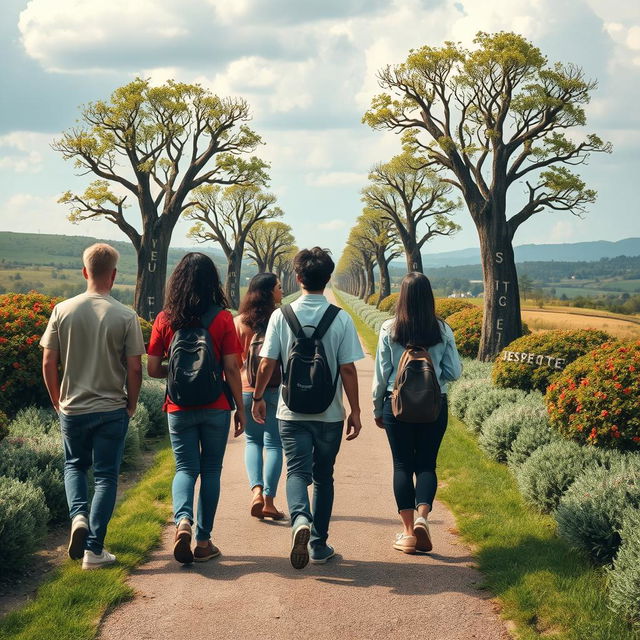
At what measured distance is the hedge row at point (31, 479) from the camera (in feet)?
16.2

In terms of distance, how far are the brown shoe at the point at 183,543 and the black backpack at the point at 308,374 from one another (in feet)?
3.50

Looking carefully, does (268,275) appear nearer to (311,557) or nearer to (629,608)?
(311,557)

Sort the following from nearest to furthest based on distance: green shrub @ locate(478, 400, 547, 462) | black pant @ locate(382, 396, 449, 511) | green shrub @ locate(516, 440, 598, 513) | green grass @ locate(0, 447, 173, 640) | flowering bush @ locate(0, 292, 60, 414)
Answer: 1. green grass @ locate(0, 447, 173, 640)
2. black pant @ locate(382, 396, 449, 511)
3. green shrub @ locate(516, 440, 598, 513)
4. green shrub @ locate(478, 400, 547, 462)
5. flowering bush @ locate(0, 292, 60, 414)

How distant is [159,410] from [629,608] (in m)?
7.45

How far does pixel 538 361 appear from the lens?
11.2 m

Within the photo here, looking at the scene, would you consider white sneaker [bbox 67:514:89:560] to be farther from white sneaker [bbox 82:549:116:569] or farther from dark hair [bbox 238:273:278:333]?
dark hair [bbox 238:273:278:333]

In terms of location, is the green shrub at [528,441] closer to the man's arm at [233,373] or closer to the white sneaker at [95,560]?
the man's arm at [233,373]

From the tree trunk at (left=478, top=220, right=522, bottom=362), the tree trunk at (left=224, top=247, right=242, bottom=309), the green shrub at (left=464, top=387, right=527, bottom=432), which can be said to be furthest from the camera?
the tree trunk at (left=224, top=247, right=242, bottom=309)

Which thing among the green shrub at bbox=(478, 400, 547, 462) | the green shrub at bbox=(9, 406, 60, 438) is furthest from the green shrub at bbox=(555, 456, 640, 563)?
the green shrub at bbox=(9, 406, 60, 438)

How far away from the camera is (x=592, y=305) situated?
6962cm

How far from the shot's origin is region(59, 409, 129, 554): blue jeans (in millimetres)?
4887

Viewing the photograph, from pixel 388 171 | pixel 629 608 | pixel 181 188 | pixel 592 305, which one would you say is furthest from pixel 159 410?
pixel 592 305

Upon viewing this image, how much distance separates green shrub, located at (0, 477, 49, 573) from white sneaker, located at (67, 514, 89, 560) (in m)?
0.38

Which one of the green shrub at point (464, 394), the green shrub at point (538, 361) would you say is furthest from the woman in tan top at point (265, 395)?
the green shrub at point (538, 361)
